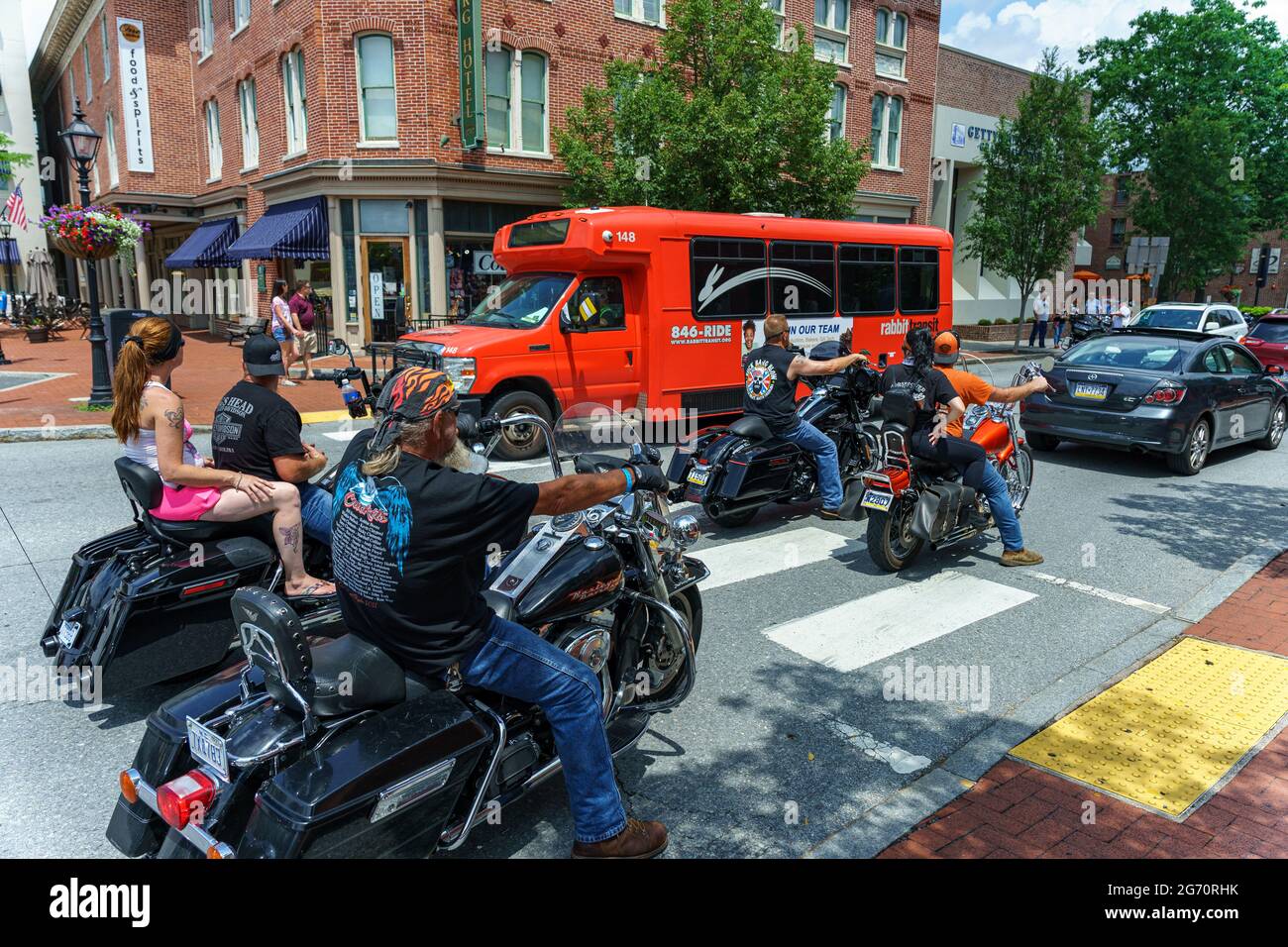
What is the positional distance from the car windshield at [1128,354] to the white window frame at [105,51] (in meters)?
33.4

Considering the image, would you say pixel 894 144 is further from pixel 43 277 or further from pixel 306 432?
pixel 43 277

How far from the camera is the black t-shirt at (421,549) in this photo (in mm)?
2816

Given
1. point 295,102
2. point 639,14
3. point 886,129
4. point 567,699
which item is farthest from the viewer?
point 886,129

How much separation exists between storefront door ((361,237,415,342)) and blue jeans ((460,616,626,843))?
18694mm

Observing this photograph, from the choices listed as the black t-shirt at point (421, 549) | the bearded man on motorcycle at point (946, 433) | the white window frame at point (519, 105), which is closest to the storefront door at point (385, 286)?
the white window frame at point (519, 105)

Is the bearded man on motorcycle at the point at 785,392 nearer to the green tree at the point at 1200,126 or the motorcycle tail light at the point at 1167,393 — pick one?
the motorcycle tail light at the point at 1167,393

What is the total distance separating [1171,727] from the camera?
14.7ft

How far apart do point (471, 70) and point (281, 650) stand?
62.6 feet

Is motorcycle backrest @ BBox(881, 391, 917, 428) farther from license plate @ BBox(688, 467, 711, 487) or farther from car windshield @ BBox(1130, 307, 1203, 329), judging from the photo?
car windshield @ BBox(1130, 307, 1203, 329)

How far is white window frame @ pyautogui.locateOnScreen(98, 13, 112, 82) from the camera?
30.9m

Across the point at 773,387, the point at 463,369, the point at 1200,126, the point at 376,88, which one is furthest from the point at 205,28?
the point at 1200,126

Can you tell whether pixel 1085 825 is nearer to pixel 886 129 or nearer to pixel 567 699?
pixel 567 699

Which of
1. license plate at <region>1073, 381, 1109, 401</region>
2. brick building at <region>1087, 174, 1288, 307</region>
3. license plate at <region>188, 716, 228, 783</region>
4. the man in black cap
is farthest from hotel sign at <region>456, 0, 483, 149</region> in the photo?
brick building at <region>1087, 174, 1288, 307</region>

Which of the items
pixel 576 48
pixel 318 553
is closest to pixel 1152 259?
pixel 576 48
